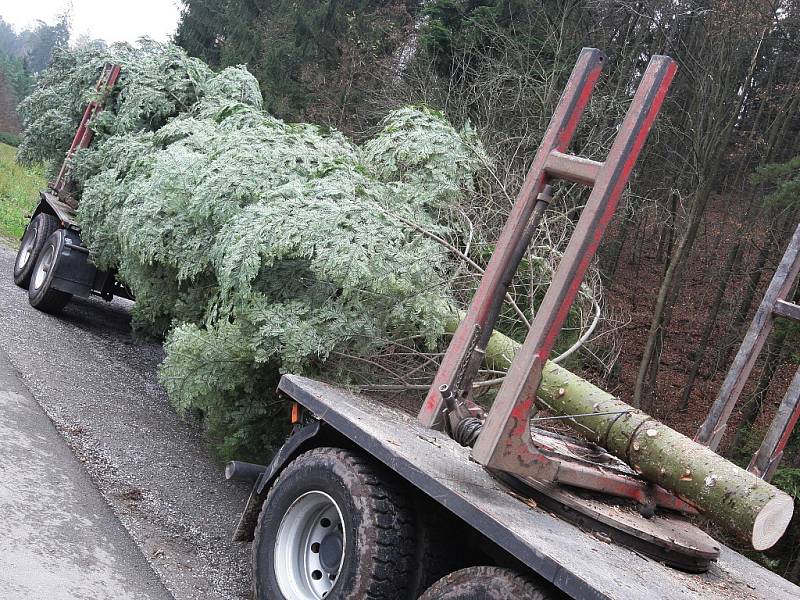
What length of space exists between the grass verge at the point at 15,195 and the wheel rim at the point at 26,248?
9.80 ft

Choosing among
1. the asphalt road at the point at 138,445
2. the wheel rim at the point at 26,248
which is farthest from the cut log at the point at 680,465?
the wheel rim at the point at 26,248

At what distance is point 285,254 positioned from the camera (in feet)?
19.2

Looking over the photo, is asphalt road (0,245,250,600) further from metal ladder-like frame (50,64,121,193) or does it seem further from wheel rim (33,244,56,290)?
metal ladder-like frame (50,64,121,193)

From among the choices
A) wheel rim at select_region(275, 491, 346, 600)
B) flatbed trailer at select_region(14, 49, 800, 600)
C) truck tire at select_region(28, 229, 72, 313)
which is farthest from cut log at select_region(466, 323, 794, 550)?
truck tire at select_region(28, 229, 72, 313)

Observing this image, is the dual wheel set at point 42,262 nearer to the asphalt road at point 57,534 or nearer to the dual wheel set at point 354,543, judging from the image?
the asphalt road at point 57,534

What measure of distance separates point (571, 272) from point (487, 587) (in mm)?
1314

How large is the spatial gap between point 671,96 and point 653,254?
5193 millimetres

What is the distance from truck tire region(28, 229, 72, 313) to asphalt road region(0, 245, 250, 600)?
0.14 meters

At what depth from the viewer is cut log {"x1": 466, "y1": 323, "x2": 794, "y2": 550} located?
3.60 metres

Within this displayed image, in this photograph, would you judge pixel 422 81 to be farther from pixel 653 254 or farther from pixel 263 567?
pixel 263 567

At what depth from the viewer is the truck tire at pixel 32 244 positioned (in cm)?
1048

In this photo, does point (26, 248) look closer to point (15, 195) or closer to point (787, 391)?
point (787, 391)

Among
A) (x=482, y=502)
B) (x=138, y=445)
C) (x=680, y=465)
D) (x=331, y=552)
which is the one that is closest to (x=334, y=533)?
(x=331, y=552)

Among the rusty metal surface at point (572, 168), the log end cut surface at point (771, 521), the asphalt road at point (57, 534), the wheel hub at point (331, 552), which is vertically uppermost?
the rusty metal surface at point (572, 168)
